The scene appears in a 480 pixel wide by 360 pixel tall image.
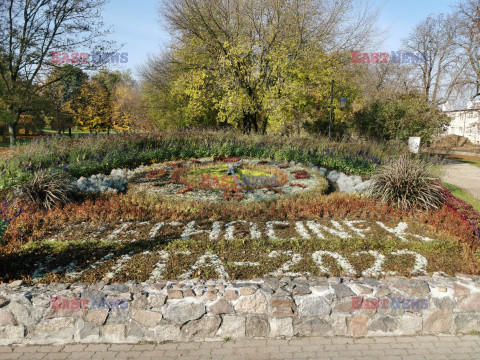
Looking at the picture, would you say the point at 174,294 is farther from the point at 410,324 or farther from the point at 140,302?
the point at 410,324

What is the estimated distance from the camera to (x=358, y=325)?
3182 mm

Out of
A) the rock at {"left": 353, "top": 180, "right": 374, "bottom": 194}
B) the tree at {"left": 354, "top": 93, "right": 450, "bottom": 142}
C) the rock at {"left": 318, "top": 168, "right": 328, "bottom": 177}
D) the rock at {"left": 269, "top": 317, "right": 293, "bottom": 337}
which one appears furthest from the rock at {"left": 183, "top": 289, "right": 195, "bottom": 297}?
the tree at {"left": 354, "top": 93, "right": 450, "bottom": 142}

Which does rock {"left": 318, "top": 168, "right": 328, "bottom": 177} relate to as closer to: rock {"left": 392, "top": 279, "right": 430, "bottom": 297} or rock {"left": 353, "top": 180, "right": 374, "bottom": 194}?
rock {"left": 353, "top": 180, "right": 374, "bottom": 194}

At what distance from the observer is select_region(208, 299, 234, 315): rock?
119 inches

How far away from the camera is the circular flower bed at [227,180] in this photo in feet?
22.9

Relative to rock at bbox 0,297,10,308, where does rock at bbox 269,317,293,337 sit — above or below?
below

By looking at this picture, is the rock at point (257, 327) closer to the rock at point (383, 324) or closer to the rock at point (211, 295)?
the rock at point (211, 295)

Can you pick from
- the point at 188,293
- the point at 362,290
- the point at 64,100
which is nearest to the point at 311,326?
the point at 362,290

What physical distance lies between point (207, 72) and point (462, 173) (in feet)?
42.3

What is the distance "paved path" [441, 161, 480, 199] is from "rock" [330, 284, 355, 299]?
7.21 m

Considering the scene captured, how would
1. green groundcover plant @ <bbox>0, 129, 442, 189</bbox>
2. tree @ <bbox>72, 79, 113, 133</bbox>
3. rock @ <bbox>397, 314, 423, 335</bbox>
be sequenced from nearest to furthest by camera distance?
rock @ <bbox>397, 314, 423, 335</bbox> < green groundcover plant @ <bbox>0, 129, 442, 189</bbox> < tree @ <bbox>72, 79, 113, 133</bbox>

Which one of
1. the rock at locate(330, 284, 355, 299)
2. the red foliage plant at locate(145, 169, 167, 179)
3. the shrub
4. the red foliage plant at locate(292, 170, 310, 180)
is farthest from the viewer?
the red foliage plant at locate(292, 170, 310, 180)

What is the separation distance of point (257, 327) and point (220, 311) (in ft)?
1.34

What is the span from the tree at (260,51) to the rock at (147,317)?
41.5 ft
